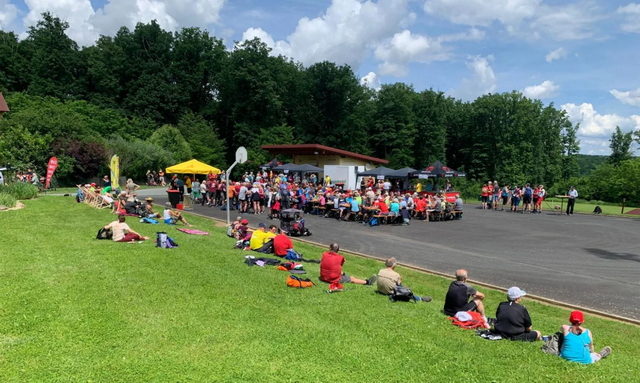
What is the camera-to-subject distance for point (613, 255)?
44.9 ft

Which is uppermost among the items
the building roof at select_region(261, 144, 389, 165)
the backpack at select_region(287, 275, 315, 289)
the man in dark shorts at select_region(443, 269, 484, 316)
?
the building roof at select_region(261, 144, 389, 165)

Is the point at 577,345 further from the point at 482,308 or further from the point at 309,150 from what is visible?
the point at 309,150

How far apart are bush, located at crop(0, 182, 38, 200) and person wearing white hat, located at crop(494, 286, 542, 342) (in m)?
21.8

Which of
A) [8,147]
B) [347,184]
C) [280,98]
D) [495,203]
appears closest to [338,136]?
[280,98]

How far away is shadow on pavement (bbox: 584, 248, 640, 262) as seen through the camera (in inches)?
522

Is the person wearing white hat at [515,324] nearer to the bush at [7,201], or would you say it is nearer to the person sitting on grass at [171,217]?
the person sitting on grass at [171,217]

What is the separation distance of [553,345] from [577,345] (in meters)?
0.32

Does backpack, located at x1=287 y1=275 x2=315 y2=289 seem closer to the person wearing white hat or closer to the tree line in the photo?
the person wearing white hat

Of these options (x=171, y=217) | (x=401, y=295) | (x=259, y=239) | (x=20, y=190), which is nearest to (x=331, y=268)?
(x=401, y=295)

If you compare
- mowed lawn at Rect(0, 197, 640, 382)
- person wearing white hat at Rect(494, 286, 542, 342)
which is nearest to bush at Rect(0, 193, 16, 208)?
mowed lawn at Rect(0, 197, 640, 382)

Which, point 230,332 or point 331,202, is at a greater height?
point 331,202

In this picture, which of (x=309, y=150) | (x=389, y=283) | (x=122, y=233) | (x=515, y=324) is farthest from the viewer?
(x=309, y=150)

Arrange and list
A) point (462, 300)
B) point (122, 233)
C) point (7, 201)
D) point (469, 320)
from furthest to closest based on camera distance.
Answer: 1. point (7, 201)
2. point (122, 233)
3. point (462, 300)
4. point (469, 320)

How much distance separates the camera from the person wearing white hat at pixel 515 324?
21.8 ft
